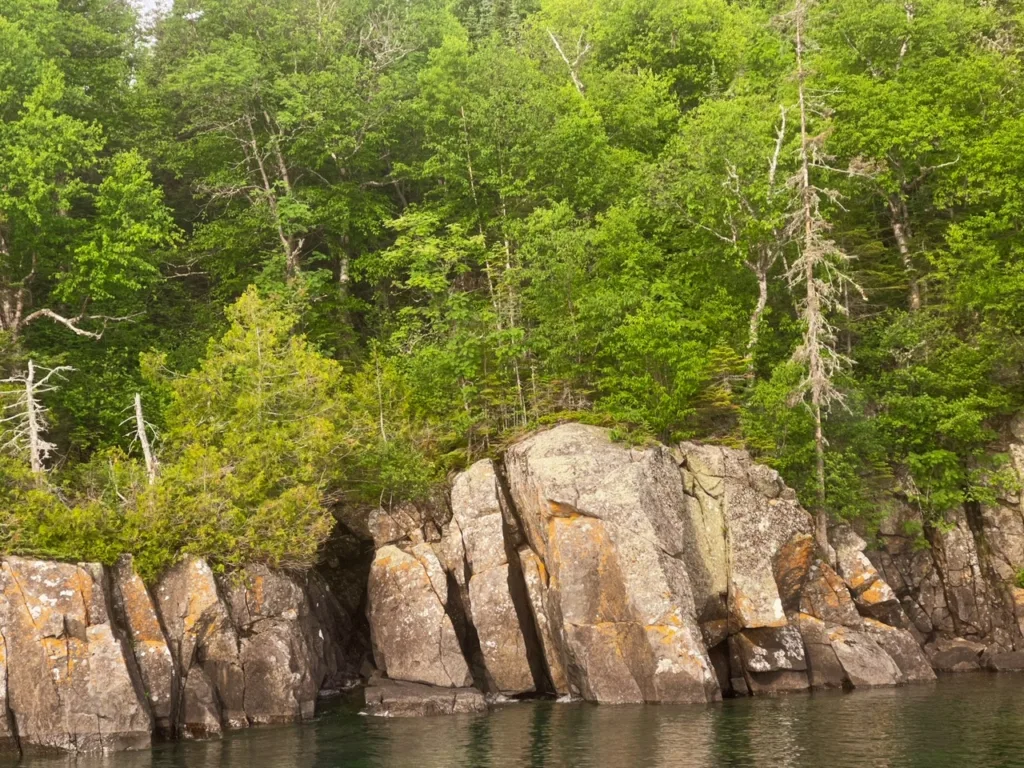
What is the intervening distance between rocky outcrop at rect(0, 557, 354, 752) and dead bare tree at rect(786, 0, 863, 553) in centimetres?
1886

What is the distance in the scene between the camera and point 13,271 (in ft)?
134

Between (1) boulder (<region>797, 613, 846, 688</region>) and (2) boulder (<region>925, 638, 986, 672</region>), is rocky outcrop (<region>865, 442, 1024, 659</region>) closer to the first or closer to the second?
(2) boulder (<region>925, 638, 986, 672</region>)

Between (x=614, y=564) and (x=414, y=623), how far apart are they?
6.58 meters

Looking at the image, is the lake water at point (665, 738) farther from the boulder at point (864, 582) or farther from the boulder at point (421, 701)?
the boulder at point (864, 582)

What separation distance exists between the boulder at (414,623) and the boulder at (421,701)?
71 centimetres

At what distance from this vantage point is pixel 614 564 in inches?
1273

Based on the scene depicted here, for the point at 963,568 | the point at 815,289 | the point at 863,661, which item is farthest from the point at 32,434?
the point at 963,568

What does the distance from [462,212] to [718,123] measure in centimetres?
1165

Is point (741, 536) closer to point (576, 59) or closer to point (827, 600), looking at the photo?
point (827, 600)

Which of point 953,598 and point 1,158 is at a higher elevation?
point 1,158

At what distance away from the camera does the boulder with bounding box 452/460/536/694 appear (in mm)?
33250

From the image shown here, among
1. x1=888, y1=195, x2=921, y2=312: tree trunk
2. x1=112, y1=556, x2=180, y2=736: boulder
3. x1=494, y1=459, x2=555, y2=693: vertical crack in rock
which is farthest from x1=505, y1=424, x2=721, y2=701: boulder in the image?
x1=888, y1=195, x2=921, y2=312: tree trunk

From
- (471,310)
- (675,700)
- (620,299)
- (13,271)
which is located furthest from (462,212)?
(675,700)

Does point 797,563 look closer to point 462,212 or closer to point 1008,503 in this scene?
point 1008,503
